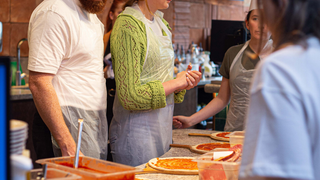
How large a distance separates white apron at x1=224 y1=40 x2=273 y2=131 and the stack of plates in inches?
59.6

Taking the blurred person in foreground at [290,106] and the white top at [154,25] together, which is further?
the white top at [154,25]

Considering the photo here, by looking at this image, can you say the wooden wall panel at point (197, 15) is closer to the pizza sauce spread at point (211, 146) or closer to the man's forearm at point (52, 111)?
the pizza sauce spread at point (211, 146)

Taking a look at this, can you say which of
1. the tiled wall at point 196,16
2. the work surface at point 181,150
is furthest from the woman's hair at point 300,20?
the tiled wall at point 196,16

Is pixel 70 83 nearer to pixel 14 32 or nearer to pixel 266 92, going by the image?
pixel 266 92

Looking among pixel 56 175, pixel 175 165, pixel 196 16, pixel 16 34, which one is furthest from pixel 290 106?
pixel 196 16

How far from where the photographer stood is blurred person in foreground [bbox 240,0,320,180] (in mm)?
456

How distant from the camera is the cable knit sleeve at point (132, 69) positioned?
1.38 metres

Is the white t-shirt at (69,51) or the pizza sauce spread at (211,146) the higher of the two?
the white t-shirt at (69,51)

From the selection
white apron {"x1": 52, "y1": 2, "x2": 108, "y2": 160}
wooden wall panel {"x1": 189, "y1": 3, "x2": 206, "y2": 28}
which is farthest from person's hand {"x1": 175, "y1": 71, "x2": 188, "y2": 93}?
wooden wall panel {"x1": 189, "y1": 3, "x2": 206, "y2": 28}

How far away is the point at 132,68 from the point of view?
4.52 ft

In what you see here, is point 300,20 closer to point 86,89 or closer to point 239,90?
point 86,89

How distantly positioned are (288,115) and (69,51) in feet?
3.16

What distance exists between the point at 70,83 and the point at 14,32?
102 inches

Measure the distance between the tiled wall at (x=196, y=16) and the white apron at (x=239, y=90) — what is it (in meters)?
3.20
